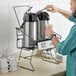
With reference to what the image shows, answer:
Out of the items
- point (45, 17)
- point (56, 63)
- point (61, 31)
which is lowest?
point (56, 63)

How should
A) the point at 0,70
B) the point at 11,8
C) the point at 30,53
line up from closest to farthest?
the point at 0,70, the point at 11,8, the point at 30,53

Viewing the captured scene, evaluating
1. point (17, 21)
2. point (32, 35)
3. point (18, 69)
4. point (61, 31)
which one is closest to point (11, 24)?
point (17, 21)

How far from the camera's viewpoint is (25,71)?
1709 mm

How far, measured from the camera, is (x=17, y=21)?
1.99m

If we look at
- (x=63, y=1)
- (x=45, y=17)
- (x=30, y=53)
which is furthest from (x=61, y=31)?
(x=45, y=17)

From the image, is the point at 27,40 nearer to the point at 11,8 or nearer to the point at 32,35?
the point at 32,35

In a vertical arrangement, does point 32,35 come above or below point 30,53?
above

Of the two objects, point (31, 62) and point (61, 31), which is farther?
point (61, 31)

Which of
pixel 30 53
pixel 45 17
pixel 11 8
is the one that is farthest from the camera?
pixel 30 53

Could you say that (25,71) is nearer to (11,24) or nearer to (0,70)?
(0,70)

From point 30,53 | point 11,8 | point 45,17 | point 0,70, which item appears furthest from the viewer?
point 30,53

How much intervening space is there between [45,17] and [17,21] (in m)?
0.28

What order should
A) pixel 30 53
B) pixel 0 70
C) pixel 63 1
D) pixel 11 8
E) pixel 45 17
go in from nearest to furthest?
pixel 0 70 < pixel 45 17 < pixel 11 8 < pixel 30 53 < pixel 63 1

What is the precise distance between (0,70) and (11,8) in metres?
0.54
